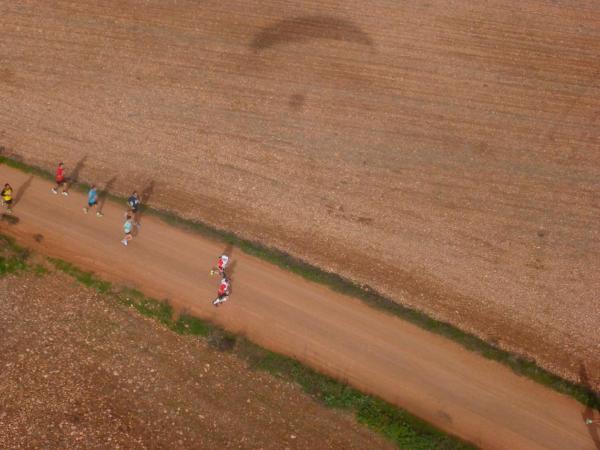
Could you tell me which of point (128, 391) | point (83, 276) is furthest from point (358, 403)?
point (83, 276)

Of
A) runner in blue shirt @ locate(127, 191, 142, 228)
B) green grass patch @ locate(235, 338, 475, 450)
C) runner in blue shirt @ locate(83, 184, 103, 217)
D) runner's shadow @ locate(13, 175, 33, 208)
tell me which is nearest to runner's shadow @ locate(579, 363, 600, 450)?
green grass patch @ locate(235, 338, 475, 450)

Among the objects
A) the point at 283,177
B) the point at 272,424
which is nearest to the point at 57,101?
the point at 283,177

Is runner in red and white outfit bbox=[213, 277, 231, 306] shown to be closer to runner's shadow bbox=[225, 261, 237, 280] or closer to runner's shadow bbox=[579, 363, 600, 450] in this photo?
runner's shadow bbox=[225, 261, 237, 280]

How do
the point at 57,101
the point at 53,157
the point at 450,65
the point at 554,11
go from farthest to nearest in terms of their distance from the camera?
the point at 554,11, the point at 450,65, the point at 57,101, the point at 53,157

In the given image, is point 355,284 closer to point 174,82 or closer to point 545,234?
point 545,234

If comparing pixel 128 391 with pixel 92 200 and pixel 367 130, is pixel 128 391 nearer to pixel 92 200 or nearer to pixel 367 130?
pixel 92 200
